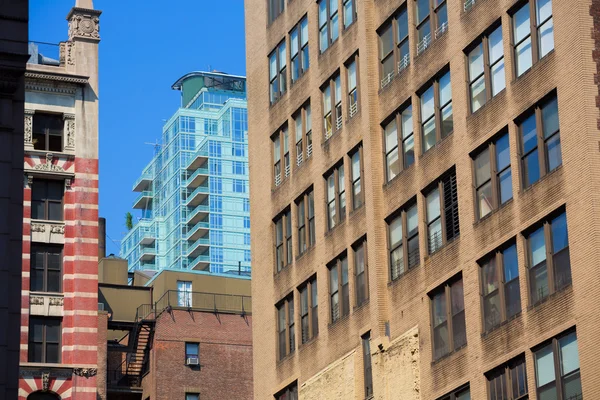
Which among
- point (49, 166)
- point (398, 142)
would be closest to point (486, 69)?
point (398, 142)

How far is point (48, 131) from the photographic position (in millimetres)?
80188

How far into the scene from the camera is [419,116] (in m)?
56.3

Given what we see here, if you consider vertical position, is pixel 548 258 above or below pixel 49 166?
below

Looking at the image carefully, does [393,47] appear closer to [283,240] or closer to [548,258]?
[283,240]

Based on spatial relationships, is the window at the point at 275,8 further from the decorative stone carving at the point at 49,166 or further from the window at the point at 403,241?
the decorative stone carving at the point at 49,166

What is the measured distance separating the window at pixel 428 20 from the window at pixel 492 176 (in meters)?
5.65

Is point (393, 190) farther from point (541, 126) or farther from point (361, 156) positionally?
point (541, 126)

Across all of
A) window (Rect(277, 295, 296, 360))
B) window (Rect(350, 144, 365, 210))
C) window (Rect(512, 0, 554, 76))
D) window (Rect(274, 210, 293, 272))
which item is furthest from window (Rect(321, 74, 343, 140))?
window (Rect(512, 0, 554, 76))

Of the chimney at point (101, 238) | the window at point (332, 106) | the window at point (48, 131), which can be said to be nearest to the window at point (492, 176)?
the window at point (332, 106)

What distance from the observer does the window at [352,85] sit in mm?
61375

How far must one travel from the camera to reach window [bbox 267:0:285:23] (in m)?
69.1

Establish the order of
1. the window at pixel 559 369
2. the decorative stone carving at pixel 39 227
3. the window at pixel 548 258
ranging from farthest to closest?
the decorative stone carving at pixel 39 227 < the window at pixel 548 258 < the window at pixel 559 369

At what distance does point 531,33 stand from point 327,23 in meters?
16.6

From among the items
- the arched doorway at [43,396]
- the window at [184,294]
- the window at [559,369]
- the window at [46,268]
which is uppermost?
the window at [184,294]
